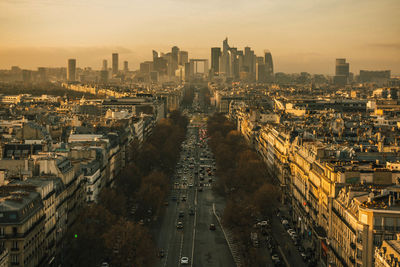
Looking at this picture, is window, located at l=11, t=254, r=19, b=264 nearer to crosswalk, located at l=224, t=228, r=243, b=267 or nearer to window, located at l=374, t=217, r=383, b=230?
crosswalk, located at l=224, t=228, r=243, b=267

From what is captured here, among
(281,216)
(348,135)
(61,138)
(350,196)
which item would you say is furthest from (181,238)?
(61,138)

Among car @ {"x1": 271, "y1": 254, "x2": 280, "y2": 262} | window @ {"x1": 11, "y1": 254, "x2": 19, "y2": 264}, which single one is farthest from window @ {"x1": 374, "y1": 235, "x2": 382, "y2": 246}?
window @ {"x1": 11, "y1": 254, "x2": 19, "y2": 264}

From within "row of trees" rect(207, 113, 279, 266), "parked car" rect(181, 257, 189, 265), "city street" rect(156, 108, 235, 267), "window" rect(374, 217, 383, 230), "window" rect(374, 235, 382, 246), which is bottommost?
"city street" rect(156, 108, 235, 267)

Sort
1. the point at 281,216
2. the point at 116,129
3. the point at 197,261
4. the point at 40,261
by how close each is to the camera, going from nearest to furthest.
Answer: the point at 40,261
the point at 197,261
the point at 281,216
the point at 116,129

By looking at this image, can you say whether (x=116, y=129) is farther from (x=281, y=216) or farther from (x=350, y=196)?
(x=350, y=196)

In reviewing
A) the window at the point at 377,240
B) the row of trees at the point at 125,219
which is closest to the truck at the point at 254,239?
the row of trees at the point at 125,219

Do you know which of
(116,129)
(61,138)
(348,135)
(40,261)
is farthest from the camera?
(116,129)

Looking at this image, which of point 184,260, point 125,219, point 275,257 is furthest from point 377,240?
point 125,219

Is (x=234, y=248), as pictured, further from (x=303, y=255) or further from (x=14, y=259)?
(x=14, y=259)
